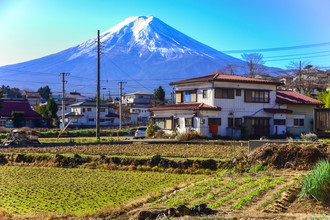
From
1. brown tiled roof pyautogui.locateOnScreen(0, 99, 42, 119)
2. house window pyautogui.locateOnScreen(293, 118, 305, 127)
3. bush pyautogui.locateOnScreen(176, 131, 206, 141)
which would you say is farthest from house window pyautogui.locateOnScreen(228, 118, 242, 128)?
brown tiled roof pyautogui.locateOnScreen(0, 99, 42, 119)

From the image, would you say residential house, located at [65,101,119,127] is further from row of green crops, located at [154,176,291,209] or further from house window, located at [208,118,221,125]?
row of green crops, located at [154,176,291,209]

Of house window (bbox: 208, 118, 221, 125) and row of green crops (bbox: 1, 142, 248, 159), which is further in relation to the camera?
house window (bbox: 208, 118, 221, 125)

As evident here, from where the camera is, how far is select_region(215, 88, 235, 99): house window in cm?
3309

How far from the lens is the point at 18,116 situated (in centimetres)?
5338

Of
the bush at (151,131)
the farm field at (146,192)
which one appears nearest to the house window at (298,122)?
the bush at (151,131)

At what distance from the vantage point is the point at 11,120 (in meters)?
54.6

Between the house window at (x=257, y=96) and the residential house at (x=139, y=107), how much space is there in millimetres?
32841

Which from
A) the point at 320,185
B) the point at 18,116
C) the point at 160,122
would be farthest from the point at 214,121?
the point at 18,116

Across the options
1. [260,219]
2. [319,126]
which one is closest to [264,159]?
[260,219]

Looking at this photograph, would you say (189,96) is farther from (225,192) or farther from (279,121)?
(225,192)

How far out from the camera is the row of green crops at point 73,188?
1038 cm

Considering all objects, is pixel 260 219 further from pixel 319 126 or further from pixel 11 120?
Result: pixel 11 120

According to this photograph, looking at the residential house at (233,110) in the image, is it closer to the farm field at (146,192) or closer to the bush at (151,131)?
the bush at (151,131)

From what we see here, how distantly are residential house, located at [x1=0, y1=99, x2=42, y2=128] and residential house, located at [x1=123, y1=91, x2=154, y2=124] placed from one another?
56.9ft
